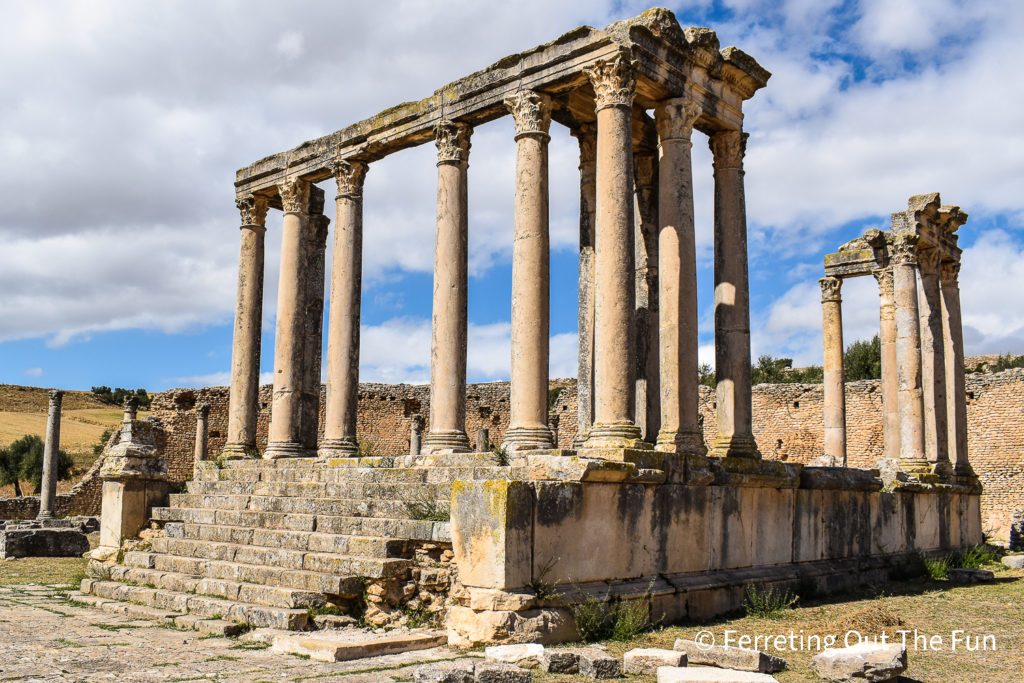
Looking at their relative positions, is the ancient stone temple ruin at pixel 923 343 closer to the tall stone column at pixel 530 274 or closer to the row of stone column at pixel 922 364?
the row of stone column at pixel 922 364

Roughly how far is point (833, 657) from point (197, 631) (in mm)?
6184

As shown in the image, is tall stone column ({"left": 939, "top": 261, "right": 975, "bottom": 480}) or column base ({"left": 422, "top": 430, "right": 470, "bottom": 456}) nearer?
column base ({"left": 422, "top": 430, "right": 470, "bottom": 456})

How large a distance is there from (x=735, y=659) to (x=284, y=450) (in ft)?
36.0

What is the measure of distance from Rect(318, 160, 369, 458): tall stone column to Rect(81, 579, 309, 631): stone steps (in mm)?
4267

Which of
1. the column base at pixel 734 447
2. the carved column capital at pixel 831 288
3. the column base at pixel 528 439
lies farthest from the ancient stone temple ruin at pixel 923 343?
the column base at pixel 528 439

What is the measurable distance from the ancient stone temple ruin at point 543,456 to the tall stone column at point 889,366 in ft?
7.04

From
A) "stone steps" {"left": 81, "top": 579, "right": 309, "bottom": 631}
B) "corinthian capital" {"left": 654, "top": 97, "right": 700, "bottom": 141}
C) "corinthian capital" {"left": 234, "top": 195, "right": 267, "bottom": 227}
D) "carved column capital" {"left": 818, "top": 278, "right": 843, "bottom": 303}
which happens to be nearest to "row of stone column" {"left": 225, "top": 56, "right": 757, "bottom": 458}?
"corinthian capital" {"left": 654, "top": 97, "right": 700, "bottom": 141}

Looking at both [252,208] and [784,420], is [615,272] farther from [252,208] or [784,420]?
[784,420]

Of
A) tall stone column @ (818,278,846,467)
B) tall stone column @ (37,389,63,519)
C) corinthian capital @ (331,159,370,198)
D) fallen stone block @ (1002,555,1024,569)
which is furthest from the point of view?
tall stone column @ (37,389,63,519)

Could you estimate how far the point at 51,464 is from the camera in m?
25.8

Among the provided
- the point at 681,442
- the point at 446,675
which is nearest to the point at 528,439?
the point at 681,442

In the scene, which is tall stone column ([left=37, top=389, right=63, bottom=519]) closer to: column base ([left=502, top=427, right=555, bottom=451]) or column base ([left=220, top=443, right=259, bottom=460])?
column base ([left=220, top=443, right=259, bottom=460])

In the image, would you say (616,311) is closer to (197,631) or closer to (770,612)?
(770,612)

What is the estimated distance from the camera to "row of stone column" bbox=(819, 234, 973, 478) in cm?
1845
